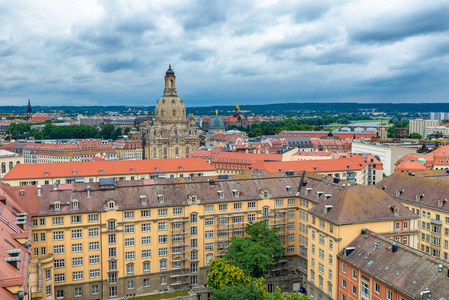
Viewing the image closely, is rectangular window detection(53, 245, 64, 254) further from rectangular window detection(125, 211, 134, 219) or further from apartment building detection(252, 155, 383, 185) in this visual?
apartment building detection(252, 155, 383, 185)

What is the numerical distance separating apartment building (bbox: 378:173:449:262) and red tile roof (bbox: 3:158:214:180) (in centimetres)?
5427

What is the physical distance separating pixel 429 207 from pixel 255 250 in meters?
33.5

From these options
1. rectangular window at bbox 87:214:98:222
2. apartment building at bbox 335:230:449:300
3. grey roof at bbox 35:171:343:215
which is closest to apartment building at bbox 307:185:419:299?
apartment building at bbox 335:230:449:300

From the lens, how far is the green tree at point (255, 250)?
216 ft

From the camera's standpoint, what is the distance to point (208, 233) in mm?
73688

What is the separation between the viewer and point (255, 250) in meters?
66.4

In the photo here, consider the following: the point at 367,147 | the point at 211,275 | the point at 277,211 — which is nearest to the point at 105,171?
the point at 277,211

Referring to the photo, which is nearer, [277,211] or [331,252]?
[331,252]

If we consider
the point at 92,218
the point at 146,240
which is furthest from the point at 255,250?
the point at 92,218

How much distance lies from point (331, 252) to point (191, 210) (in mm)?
24443

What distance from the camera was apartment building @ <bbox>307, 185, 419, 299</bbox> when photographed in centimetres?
5878

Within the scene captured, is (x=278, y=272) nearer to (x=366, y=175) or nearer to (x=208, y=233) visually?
Result: (x=208, y=233)

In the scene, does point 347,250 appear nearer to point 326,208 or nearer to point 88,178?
point 326,208

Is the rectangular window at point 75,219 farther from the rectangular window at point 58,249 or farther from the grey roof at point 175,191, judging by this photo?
the rectangular window at point 58,249
